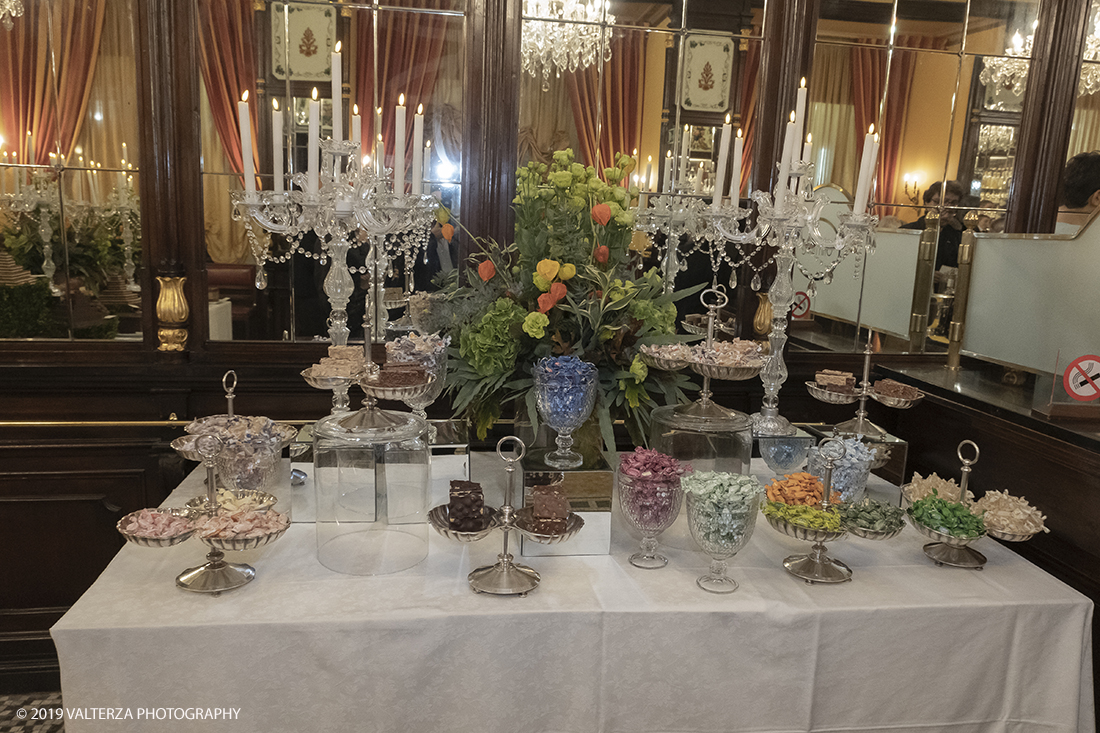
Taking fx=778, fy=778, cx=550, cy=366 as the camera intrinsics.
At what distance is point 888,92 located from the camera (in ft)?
10.4

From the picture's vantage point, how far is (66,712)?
1.40 metres

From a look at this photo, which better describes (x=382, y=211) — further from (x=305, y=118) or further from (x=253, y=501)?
(x=305, y=118)

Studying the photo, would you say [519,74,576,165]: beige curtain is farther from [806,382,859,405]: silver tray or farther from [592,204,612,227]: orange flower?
[806,382,859,405]: silver tray

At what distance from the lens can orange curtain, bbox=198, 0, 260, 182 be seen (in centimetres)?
275

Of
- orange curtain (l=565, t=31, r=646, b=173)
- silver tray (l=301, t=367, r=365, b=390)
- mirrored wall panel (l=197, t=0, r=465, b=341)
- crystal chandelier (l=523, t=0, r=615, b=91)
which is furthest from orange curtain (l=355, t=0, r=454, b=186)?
silver tray (l=301, t=367, r=365, b=390)

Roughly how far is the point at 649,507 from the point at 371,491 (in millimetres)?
675

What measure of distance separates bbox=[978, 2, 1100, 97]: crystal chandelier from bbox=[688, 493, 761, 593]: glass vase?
255cm

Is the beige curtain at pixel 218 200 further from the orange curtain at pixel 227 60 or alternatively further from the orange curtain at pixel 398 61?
the orange curtain at pixel 398 61

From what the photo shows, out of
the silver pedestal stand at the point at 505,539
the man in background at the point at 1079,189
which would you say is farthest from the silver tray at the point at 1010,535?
the man in background at the point at 1079,189

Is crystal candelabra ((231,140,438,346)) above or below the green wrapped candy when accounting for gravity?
above

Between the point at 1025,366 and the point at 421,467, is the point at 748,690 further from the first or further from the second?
the point at 1025,366

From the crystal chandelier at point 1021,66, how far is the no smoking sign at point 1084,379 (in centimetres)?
169

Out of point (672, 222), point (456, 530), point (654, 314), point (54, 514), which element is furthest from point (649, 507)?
point (54, 514)

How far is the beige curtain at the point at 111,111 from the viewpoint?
8.91 ft
